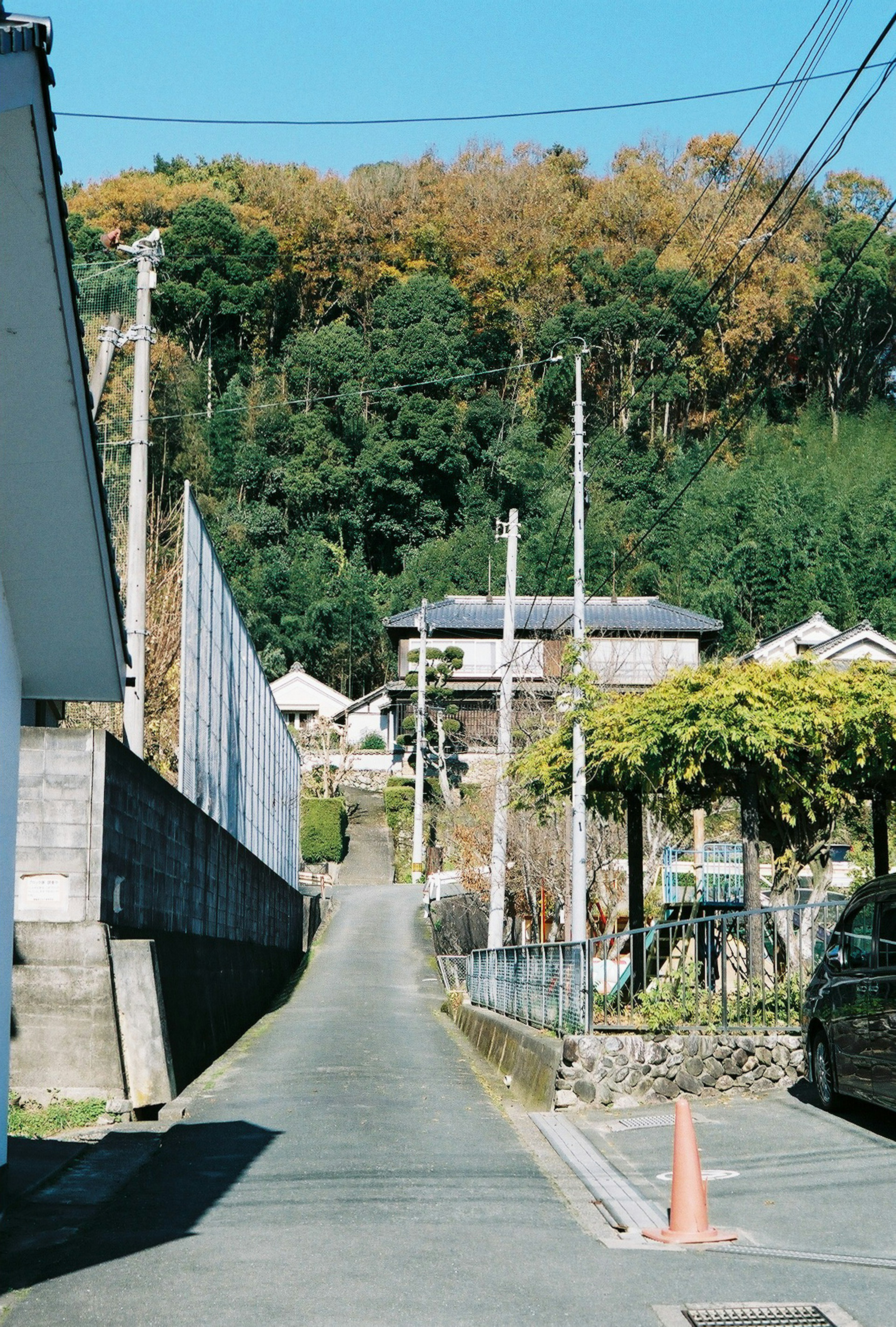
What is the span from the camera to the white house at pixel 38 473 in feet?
19.6

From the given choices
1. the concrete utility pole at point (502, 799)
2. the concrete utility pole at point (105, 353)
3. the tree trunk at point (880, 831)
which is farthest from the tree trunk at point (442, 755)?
the tree trunk at point (880, 831)

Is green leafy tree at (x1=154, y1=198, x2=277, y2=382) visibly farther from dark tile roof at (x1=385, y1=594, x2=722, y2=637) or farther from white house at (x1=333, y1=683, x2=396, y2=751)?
dark tile roof at (x1=385, y1=594, x2=722, y2=637)

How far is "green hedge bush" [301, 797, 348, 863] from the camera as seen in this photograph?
185ft

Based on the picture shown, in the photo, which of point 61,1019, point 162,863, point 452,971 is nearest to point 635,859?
point 162,863

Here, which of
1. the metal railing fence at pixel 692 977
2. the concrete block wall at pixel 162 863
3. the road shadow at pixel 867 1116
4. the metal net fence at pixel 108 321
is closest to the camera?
the road shadow at pixel 867 1116

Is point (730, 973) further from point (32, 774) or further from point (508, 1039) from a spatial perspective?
point (32, 774)

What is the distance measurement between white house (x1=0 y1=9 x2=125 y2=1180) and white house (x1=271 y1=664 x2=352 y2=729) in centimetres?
5817

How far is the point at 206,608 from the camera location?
680 inches

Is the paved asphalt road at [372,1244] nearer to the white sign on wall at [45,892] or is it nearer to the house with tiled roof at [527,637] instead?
the white sign on wall at [45,892]

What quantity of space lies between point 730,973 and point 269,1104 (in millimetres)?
4752

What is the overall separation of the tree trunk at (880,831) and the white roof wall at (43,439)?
9403mm

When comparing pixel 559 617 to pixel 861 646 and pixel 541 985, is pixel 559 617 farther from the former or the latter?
pixel 541 985

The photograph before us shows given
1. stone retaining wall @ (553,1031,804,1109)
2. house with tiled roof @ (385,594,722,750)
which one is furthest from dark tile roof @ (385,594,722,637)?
stone retaining wall @ (553,1031,804,1109)

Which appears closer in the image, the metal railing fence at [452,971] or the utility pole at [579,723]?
the utility pole at [579,723]
